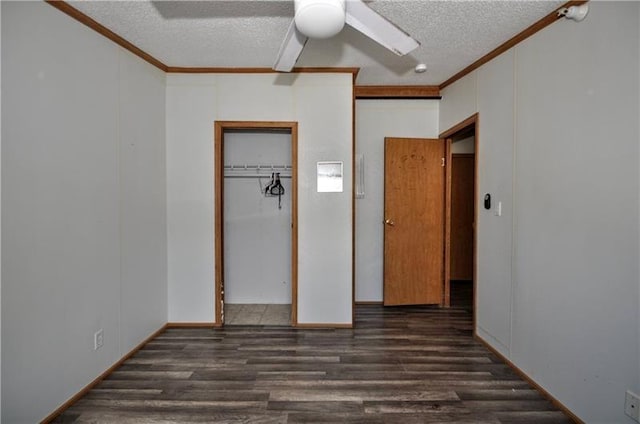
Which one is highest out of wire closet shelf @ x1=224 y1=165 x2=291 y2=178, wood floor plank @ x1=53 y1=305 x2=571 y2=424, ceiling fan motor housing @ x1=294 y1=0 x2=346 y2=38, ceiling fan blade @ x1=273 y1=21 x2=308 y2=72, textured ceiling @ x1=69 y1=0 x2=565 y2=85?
textured ceiling @ x1=69 y1=0 x2=565 y2=85

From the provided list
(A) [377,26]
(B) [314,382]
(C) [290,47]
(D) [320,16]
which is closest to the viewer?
(D) [320,16]

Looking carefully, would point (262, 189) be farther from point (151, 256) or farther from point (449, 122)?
point (449, 122)

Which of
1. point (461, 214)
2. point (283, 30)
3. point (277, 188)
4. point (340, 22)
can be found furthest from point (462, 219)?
point (340, 22)

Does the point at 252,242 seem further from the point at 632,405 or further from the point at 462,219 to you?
the point at 632,405

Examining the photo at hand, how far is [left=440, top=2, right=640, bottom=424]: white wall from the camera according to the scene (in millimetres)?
1735

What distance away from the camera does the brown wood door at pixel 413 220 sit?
13.2 ft

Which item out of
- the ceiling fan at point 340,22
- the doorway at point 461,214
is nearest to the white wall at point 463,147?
the doorway at point 461,214

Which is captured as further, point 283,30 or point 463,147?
point 463,147

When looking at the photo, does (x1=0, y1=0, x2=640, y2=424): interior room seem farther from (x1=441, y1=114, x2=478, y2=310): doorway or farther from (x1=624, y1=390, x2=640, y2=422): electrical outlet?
(x1=441, y1=114, x2=478, y2=310): doorway

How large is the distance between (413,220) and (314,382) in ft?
7.71

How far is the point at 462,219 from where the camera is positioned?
5242mm

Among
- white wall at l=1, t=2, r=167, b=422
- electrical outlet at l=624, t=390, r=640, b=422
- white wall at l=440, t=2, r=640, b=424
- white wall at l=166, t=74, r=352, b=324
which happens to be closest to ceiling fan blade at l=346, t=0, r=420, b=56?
white wall at l=440, t=2, r=640, b=424

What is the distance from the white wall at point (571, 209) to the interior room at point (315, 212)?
0.05 ft

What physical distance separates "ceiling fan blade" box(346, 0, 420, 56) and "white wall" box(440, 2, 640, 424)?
1122 mm
